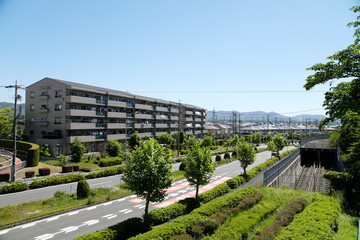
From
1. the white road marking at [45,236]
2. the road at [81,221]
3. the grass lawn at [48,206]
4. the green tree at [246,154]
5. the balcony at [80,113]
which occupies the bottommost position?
the road at [81,221]

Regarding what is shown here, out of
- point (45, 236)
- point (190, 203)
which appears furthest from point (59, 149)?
point (190, 203)

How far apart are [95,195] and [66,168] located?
13045 millimetres

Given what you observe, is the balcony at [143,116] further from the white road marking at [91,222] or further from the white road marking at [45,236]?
the white road marking at [45,236]

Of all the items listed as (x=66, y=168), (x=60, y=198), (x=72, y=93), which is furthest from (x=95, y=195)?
(x=72, y=93)

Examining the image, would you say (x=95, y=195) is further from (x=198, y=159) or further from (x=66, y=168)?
(x=66, y=168)

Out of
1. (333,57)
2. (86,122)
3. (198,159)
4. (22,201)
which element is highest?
(333,57)

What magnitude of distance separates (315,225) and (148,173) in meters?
9.06

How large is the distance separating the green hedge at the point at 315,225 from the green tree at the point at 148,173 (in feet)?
23.0

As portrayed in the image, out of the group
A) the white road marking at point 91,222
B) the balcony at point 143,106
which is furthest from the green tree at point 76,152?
the white road marking at point 91,222

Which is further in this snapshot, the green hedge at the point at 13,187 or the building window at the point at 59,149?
the building window at the point at 59,149

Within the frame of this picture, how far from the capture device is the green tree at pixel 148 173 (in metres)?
13.6

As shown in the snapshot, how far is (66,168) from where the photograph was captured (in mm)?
32062

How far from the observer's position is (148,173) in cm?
1351

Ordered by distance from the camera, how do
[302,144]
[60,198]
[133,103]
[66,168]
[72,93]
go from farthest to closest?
[133,103], [302,144], [72,93], [66,168], [60,198]
